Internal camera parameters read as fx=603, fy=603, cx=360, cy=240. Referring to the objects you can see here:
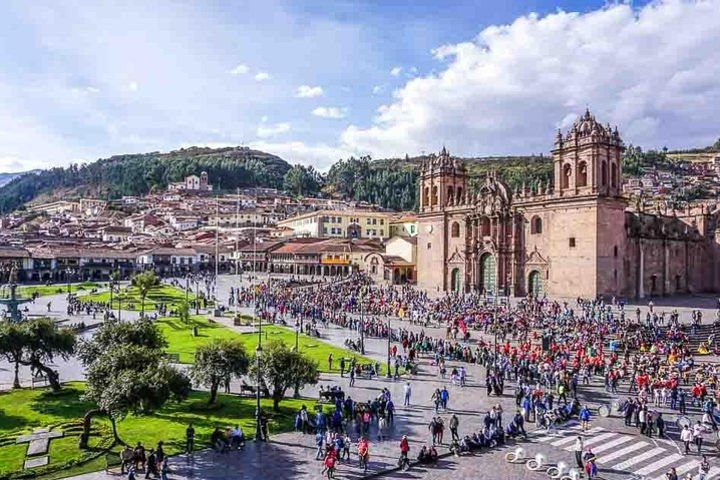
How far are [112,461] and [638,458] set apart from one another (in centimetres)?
1469

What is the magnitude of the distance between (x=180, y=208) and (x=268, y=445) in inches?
5336

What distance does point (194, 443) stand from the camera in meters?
17.8

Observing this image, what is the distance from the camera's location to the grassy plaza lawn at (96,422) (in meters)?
16.6

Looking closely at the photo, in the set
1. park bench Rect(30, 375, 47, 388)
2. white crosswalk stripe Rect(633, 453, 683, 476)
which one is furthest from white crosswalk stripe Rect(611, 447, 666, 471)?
park bench Rect(30, 375, 47, 388)

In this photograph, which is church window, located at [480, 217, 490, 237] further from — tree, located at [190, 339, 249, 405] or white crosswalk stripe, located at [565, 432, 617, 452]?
tree, located at [190, 339, 249, 405]

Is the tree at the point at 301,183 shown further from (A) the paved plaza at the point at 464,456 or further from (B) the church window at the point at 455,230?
(A) the paved plaza at the point at 464,456

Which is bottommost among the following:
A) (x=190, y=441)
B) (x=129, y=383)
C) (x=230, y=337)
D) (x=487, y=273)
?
(x=190, y=441)

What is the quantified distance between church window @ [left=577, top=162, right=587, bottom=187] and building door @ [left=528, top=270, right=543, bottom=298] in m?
Answer: 8.57

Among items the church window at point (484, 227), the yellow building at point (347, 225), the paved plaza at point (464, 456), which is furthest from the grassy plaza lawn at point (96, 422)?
the yellow building at point (347, 225)

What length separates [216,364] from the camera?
21.2 metres

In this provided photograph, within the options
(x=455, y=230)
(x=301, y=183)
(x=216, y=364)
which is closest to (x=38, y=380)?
(x=216, y=364)

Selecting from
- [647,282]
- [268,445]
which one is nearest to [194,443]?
[268,445]

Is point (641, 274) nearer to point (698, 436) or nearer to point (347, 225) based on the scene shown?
point (698, 436)

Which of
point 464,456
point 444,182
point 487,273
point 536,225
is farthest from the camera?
point 444,182
